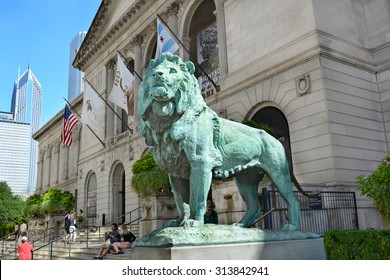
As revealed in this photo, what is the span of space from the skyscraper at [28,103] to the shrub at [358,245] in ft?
348

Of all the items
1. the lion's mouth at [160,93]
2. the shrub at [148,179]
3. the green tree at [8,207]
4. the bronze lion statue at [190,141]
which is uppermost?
the green tree at [8,207]

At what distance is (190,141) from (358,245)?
18.2 ft

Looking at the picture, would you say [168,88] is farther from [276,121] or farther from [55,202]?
[55,202]

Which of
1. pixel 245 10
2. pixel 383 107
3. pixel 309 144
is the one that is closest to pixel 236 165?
pixel 309 144

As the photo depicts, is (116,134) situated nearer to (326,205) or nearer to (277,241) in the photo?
(326,205)

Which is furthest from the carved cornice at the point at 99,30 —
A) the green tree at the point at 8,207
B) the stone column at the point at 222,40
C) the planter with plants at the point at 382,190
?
the green tree at the point at 8,207

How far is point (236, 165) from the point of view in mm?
4984

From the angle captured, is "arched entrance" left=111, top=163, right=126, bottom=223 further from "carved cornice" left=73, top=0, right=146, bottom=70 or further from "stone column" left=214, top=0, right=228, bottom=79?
"stone column" left=214, top=0, right=228, bottom=79

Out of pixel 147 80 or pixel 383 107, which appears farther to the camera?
pixel 383 107

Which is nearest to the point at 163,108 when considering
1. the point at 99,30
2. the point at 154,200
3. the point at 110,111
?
the point at 154,200

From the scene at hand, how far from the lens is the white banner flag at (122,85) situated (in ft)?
74.6

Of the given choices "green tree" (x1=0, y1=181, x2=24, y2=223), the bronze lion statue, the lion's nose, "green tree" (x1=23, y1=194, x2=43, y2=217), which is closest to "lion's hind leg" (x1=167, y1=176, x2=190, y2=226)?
the bronze lion statue

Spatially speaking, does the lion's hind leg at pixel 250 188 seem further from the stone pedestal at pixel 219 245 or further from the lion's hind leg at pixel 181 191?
the lion's hind leg at pixel 181 191

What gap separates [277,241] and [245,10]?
17968mm
